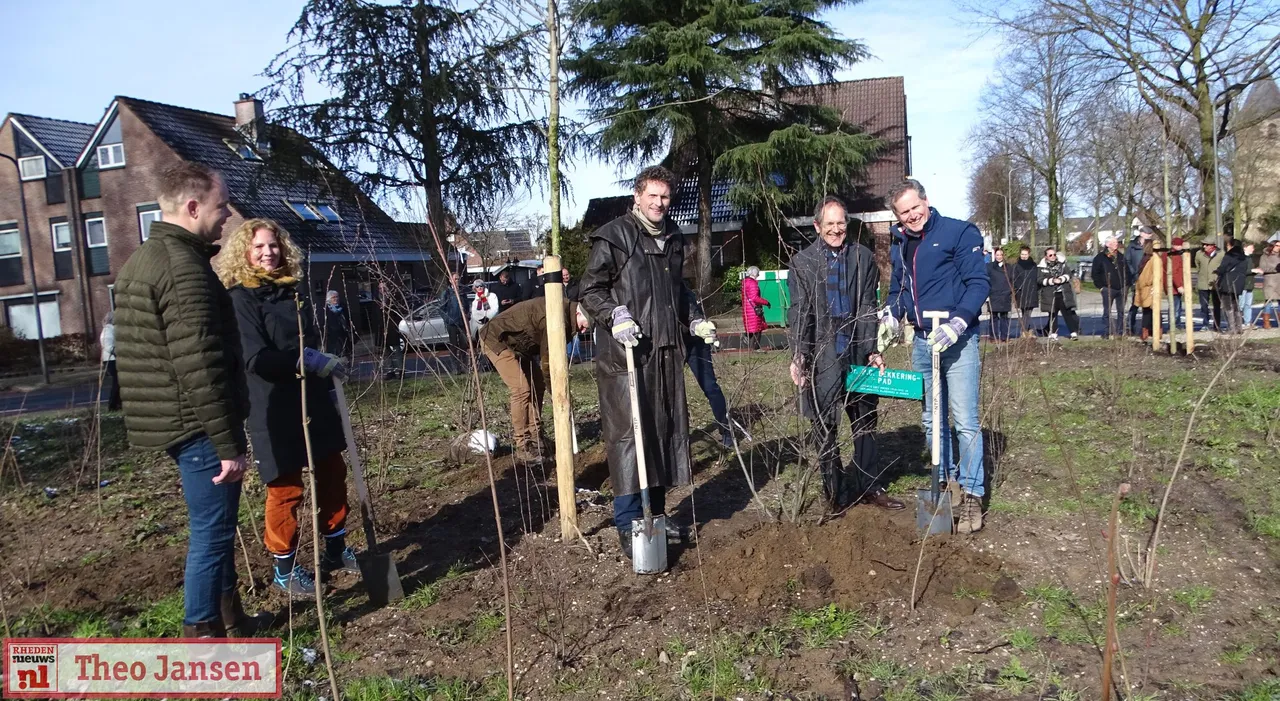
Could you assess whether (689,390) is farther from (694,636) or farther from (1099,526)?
(694,636)

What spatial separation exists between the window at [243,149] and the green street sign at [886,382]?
17.9 meters

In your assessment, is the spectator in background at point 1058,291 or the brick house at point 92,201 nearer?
the spectator in background at point 1058,291

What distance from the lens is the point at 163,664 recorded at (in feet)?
10.1

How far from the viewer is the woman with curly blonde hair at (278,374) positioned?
137 inches

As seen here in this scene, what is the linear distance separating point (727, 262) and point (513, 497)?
2079cm

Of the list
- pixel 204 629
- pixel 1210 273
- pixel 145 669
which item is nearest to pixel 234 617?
pixel 204 629

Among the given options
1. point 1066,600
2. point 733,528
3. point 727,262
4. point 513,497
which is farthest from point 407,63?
point 1066,600

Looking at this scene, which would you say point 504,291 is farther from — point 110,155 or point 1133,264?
point 110,155

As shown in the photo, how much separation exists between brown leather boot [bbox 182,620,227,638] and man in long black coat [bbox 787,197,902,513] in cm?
261

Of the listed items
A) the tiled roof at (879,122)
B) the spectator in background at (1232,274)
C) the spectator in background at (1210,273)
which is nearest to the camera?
the spectator in background at (1232,274)

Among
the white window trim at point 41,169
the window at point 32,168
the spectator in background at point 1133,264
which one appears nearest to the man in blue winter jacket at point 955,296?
the spectator in background at point 1133,264

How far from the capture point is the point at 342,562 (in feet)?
12.9

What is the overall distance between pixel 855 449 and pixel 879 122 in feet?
87.3

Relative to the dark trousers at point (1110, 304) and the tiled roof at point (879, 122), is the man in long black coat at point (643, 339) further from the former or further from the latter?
the tiled roof at point (879, 122)
